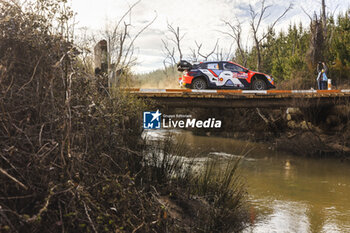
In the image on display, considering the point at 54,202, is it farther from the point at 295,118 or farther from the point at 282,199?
the point at 295,118

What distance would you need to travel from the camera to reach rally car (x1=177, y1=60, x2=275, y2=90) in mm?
15734

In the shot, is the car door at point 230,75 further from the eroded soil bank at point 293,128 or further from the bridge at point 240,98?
the eroded soil bank at point 293,128

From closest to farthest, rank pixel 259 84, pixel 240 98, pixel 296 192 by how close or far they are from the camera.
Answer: pixel 296 192
pixel 240 98
pixel 259 84

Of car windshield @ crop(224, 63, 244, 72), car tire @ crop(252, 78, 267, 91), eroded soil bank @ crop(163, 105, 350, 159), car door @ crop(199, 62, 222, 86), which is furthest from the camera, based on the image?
eroded soil bank @ crop(163, 105, 350, 159)

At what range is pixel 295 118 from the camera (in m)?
22.2

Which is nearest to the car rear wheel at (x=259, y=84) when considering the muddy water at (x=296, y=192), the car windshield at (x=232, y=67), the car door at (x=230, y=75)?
the car door at (x=230, y=75)

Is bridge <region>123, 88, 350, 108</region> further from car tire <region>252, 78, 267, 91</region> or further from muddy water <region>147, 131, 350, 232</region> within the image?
muddy water <region>147, 131, 350, 232</region>

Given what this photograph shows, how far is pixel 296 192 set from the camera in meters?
11.2

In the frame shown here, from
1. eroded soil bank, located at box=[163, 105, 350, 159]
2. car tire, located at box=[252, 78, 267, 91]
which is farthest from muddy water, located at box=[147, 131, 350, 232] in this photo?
car tire, located at box=[252, 78, 267, 91]

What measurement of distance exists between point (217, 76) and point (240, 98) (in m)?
1.52

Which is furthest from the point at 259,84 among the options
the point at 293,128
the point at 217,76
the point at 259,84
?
the point at 293,128

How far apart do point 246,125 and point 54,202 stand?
22.3 meters

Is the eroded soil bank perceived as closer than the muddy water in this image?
No

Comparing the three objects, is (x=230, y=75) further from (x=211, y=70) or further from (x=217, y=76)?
(x=211, y=70)
